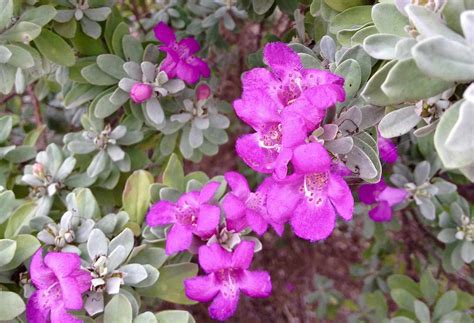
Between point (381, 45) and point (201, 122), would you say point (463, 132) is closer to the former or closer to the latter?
point (381, 45)

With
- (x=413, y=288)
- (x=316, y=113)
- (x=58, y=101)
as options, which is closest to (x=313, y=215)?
(x=316, y=113)

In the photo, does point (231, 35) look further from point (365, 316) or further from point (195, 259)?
point (365, 316)

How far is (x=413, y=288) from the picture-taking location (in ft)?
6.79

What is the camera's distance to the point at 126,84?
156 centimetres

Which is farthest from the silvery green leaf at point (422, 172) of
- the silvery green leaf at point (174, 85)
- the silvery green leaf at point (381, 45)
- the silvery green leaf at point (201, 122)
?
the silvery green leaf at point (381, 45)

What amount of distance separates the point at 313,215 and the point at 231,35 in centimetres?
173

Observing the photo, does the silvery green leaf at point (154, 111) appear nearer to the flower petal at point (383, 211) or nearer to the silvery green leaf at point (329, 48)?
the silvery green leaf at point (329, 48)

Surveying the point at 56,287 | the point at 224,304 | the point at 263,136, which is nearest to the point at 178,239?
the point at 224,304

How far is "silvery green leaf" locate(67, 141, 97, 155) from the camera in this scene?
65.8 inches

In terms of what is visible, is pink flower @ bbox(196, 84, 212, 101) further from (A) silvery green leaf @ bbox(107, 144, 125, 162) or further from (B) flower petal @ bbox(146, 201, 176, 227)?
(B) flower petal @ bbox(146, 201, 176, 227)

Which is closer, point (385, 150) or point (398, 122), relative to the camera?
point (398, 122)

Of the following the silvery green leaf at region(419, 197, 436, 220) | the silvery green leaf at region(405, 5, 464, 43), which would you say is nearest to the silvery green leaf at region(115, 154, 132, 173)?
the silvery green leaf at region(419, 197, 436, 220)

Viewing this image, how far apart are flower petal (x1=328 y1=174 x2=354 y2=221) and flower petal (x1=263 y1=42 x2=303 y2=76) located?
22 centimetres

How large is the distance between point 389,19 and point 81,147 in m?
1.09
